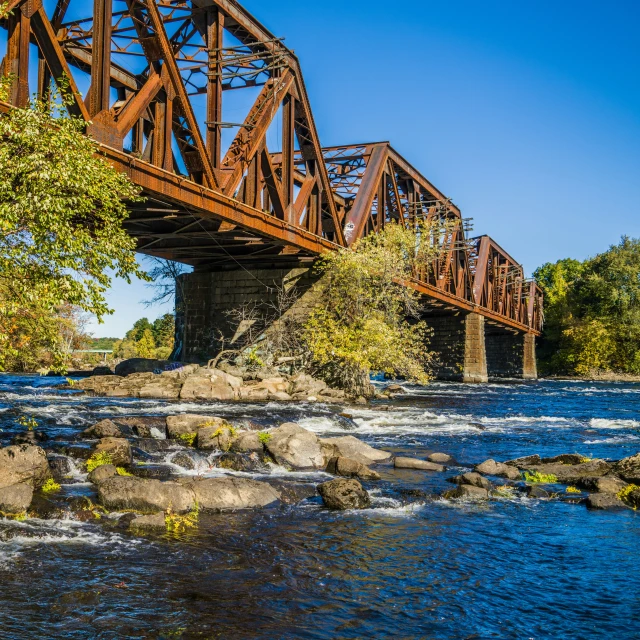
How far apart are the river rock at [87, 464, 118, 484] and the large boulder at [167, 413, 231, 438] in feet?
12.7

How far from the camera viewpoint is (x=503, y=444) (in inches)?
699

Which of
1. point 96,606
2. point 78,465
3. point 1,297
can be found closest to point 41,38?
point 1,297

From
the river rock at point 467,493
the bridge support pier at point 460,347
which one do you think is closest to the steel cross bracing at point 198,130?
the river rock at point 467,493

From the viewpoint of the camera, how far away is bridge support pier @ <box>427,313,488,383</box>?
55.0m

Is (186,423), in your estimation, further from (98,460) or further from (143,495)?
(143,495)

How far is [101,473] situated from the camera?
10.9 metres

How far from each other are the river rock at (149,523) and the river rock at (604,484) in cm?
761

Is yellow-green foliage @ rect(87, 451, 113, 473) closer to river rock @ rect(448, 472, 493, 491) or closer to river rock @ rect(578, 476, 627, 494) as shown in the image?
river rock @ rect(448, 472, 493, 491)

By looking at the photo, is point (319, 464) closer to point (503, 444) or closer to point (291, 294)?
point (503, 444)

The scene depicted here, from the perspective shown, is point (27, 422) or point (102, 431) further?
point (102, 431)

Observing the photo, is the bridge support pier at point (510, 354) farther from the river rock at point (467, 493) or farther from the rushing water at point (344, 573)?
the rushing water at point (344, 573)

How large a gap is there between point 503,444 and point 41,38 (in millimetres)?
14470

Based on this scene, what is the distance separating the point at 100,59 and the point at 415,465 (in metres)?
11.5

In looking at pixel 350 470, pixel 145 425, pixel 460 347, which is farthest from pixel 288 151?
pixel 460 347
